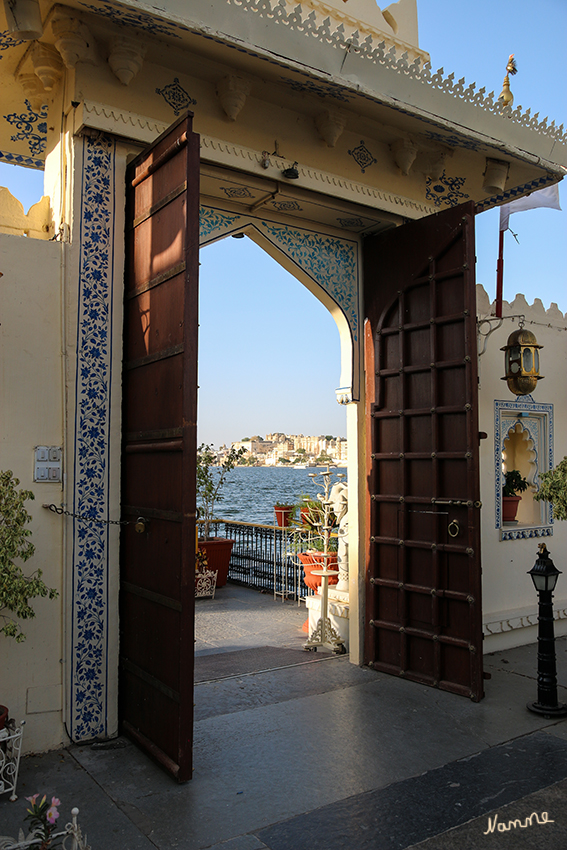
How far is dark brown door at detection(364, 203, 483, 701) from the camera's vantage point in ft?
15.5

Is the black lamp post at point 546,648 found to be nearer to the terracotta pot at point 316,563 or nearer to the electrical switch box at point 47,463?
the terracotta pot at point 316,563

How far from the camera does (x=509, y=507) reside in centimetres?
630

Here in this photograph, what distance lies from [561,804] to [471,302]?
3.11m

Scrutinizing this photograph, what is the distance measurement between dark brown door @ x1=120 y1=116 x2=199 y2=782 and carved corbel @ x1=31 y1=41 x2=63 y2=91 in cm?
72

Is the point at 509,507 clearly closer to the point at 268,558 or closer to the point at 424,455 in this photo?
the point at 424,455

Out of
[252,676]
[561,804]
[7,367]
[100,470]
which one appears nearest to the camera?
[561,804]

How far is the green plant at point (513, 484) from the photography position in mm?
6414

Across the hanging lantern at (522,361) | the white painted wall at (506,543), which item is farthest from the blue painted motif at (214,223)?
the hanging lantern at (522,361)

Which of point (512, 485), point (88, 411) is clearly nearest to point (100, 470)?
point (88, 411)

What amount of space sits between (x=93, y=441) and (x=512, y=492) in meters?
4.15

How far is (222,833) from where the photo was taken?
2910 millimetres

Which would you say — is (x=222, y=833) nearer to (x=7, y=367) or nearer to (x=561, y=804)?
(x=561, y=804)

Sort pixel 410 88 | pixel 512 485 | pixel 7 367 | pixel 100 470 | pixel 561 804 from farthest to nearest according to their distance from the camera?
pixel 512 485
pixel 410 88
pixel 100 470
pixel 7 367
pixel 561 804

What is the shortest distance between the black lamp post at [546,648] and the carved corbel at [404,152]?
10.3 ft
